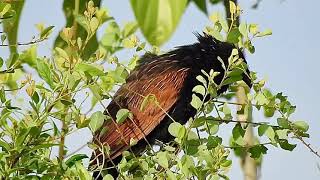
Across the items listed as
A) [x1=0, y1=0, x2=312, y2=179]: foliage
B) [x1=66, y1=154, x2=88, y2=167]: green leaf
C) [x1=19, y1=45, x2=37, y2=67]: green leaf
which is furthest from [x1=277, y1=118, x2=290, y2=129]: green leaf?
[x1=19, y1=45, x2=37, y2=67]: green leaf

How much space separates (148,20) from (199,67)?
1.44m

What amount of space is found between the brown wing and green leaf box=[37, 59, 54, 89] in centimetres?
61

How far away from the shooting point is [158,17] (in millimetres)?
651

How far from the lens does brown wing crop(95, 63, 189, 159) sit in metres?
1.81

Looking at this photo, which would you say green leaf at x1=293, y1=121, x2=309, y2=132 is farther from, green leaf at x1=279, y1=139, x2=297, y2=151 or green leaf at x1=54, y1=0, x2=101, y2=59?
green leaf at x1=54, y1=0, x2=101, y2=59

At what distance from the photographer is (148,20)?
2.14 ft

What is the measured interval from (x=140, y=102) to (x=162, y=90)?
0.45 feet

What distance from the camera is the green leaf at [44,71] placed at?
1090 mm

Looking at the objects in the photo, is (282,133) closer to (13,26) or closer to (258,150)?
(258,150)

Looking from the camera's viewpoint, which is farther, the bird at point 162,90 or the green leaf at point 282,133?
the bird at point 162,90

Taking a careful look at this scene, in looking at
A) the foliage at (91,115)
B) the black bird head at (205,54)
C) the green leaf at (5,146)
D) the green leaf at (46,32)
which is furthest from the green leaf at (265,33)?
the black bird head at (205,54)

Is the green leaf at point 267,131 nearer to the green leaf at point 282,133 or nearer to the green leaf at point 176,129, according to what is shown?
the green leaf at point 282,133

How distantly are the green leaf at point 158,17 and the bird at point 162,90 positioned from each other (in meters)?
1.10

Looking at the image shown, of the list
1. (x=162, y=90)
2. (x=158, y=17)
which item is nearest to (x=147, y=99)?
(x=158, y=17)
